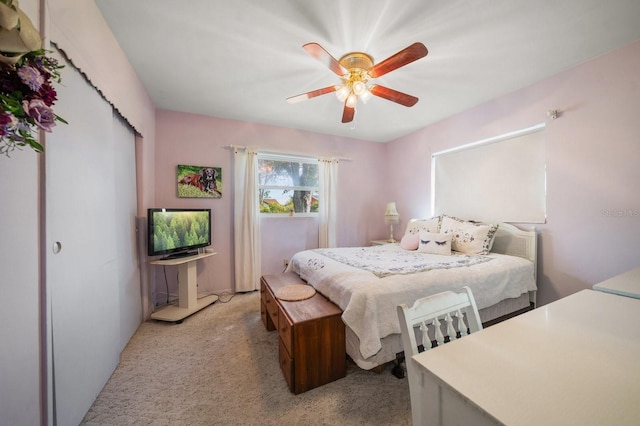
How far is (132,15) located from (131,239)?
1.81 metres

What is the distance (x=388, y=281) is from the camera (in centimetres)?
164

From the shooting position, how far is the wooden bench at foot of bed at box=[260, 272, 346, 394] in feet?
4.89

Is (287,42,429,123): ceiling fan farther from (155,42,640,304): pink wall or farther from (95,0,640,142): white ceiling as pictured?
(155,42,640,304): pink wall

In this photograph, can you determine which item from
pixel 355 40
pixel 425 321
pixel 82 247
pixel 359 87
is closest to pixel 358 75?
pixel 359 87

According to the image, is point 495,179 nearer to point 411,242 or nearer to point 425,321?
point 411,242

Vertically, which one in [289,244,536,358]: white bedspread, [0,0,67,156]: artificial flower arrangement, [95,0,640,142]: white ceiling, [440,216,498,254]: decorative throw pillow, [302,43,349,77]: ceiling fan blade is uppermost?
[95,0,640,142]: white ceiling

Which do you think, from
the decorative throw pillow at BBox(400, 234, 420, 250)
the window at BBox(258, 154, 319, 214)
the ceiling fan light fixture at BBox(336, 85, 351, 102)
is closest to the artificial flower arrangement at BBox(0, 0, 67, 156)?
the ceiling fan light fixture at BBox(336, 85, 351, 102)

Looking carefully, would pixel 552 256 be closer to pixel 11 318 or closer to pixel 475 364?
pixel 475 364

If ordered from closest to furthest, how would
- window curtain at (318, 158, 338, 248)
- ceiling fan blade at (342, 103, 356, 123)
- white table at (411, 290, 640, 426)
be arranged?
white table at (411, 290, 640, 426) < ceiling fan blade at (342, 103, 356, 123) < window curtain at (318, 158, 338, 248)

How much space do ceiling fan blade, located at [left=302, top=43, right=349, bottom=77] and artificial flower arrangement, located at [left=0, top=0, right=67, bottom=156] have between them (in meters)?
1.23

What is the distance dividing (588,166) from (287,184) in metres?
3.47

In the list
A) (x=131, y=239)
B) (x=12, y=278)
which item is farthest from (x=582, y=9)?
(x=131, y=239)

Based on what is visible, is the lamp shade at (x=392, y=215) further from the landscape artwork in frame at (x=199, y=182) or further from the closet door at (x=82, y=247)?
the closet door at (x=82, y=247)

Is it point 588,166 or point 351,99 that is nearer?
point 351,99
